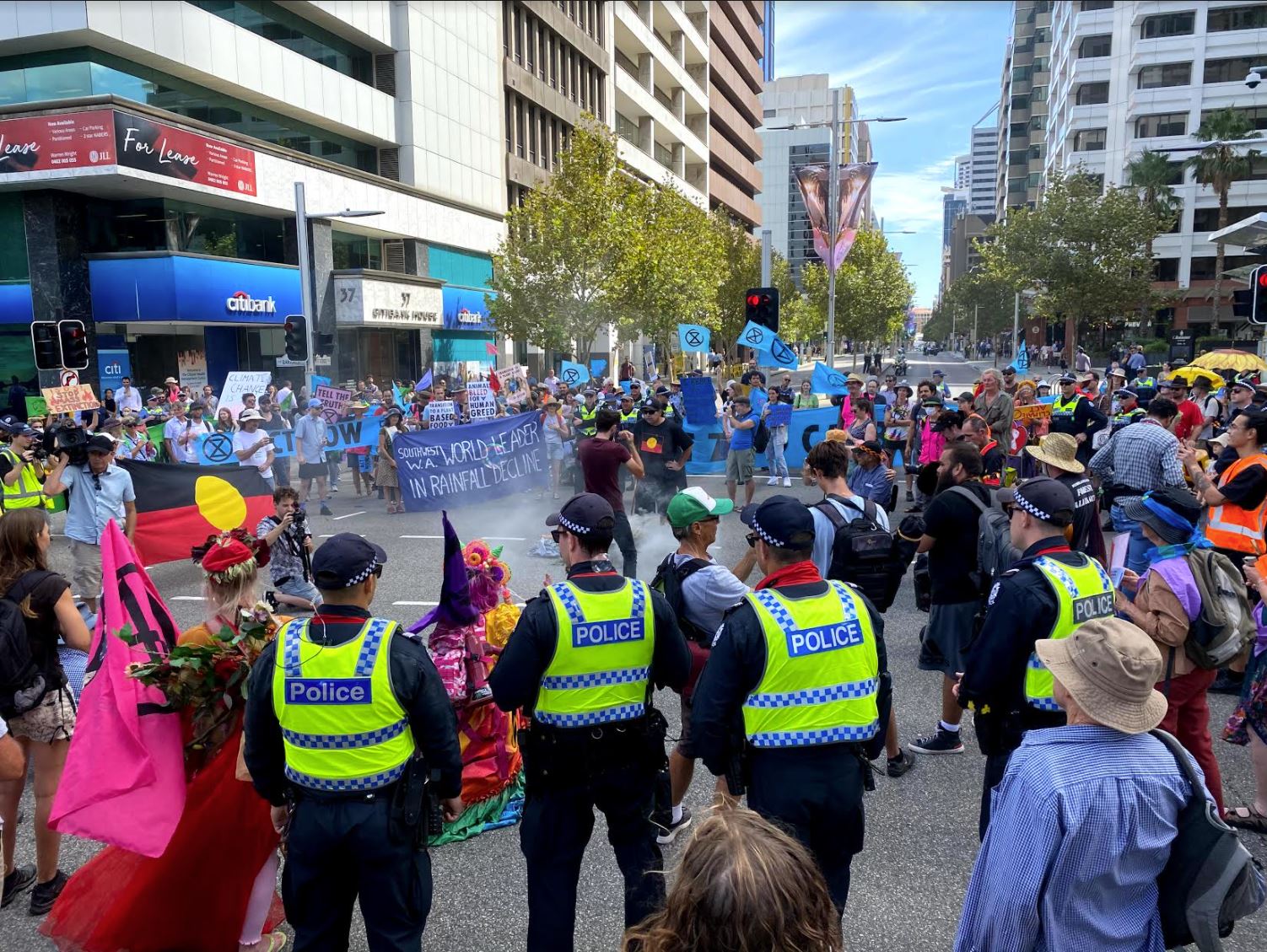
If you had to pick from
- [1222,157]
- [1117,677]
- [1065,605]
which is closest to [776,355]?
[1065,605]


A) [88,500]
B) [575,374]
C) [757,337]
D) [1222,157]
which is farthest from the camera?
[1222,157]

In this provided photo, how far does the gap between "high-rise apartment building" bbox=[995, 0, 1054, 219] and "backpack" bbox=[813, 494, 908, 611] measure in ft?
359

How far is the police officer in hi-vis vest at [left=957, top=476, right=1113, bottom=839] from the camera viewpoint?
3.67 meters

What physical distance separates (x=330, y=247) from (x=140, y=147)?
8538 millimetres

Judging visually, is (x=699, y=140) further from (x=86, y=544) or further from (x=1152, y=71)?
(x=86, y=544)

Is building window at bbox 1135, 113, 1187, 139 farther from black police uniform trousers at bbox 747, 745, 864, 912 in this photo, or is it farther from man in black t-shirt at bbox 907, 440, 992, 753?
black police uniform trousers at bbox 747, 745, 864, 912

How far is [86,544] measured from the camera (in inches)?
321

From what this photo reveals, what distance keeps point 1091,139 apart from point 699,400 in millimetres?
64510

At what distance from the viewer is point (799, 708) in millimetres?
3174

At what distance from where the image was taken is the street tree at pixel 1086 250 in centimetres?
4484

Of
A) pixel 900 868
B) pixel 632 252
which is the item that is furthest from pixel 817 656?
pixel 632 252

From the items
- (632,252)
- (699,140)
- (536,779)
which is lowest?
(536,779)

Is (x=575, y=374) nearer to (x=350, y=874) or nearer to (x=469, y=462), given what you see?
(x=469, y=462)

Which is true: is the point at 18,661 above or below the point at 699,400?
below
